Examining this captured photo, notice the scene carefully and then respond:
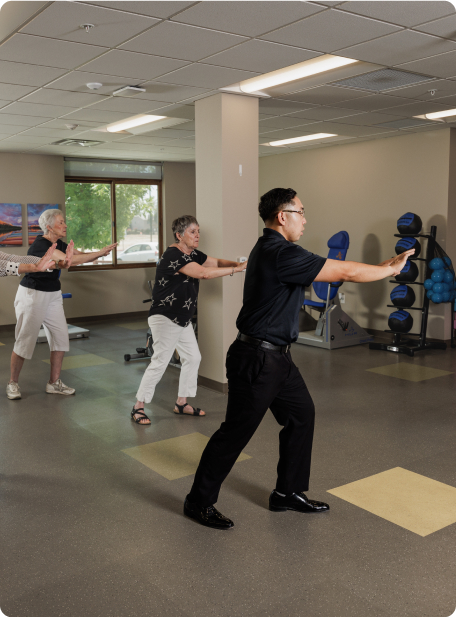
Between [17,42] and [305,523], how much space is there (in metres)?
3.36

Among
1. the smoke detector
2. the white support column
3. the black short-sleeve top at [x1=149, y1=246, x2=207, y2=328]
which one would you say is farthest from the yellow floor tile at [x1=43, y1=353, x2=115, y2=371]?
the smoke detector

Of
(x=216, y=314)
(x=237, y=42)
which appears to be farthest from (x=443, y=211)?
(x=237, y=42)

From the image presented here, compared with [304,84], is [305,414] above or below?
below

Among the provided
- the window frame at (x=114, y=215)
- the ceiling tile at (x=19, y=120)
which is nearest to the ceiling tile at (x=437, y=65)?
the ceiling tile at (x=19, y=120)

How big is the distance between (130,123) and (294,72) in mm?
2669

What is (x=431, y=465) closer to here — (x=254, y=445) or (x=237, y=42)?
(x=254, y=445)

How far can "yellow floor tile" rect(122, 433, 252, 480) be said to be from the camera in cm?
350

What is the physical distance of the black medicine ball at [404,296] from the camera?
689 centimetres

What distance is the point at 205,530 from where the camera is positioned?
2801 mm

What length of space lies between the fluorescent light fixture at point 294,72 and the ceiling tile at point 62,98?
139 cm

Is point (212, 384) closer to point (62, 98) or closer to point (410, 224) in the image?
point (62, 98)

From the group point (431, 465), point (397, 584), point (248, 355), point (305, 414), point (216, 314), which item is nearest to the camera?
point (397, 584)

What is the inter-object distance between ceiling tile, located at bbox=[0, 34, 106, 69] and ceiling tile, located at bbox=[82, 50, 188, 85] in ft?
0.34

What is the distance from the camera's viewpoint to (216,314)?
206 inches
